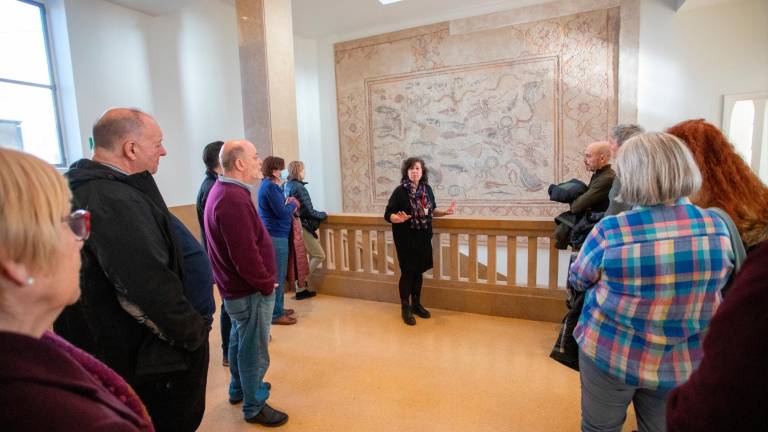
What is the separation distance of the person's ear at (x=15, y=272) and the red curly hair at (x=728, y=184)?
227 cm

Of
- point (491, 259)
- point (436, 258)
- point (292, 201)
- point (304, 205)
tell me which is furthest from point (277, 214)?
point (491, 259)

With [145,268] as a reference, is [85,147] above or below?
above

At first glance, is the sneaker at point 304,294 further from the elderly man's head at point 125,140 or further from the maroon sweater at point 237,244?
the elderly man's head at point 125,140

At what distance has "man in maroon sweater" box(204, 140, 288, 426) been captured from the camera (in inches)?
95.2

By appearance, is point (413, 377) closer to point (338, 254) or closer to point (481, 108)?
point (338, 254)

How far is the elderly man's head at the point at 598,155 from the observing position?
11.1ft

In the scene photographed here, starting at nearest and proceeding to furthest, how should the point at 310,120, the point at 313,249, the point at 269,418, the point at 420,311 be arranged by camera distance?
the point at 269,418, the point at 420,311, the point at 313,249, the point at 310,120

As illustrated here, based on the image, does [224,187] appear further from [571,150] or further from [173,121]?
[571,150]

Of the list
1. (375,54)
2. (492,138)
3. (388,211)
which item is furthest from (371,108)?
(388,211)

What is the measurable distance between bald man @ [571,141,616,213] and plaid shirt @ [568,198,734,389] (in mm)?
1934

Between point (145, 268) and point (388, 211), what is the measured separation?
9.69 ft

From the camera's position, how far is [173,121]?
7.47 m

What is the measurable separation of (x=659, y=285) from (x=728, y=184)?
0.64m

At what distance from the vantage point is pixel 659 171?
4.90 ft
